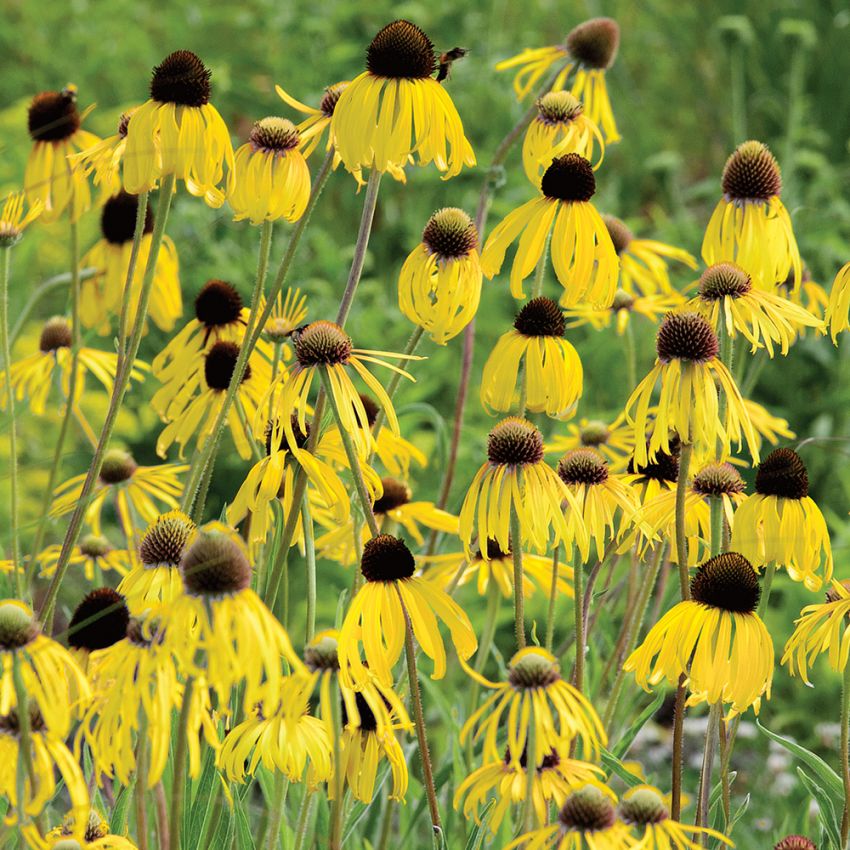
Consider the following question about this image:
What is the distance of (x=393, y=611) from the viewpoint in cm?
153

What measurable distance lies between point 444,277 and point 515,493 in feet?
1.24

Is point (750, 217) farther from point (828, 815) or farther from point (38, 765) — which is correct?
point (38, 765)

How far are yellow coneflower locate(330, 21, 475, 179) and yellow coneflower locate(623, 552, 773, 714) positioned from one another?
62 cm

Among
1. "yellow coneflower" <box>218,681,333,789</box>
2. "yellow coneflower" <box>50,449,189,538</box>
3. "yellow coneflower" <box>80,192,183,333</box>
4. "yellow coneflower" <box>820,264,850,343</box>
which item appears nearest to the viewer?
"yellow coneflower" <box>218,681,333,789</box>

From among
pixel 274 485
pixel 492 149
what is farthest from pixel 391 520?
pixel 492 149

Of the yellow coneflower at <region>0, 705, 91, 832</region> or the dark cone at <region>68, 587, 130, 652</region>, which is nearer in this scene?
the yellow coneflower at <region>0, 705, 91, 832</region>

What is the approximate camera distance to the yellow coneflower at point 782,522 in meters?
1.71

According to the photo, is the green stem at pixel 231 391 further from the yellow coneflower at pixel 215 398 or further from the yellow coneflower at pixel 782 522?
the yellow coneflower at pixel 782 522

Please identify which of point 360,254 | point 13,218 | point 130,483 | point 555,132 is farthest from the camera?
point 130,483

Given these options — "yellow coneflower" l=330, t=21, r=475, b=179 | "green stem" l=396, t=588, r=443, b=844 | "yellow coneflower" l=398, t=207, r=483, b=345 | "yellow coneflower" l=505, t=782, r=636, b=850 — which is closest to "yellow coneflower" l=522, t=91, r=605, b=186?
"yellow coneflower" l=398, t=207, r=483, b=345

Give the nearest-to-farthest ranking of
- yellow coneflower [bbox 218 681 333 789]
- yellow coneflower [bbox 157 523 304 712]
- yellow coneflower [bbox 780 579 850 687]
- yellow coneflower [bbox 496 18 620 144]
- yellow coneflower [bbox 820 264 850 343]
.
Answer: yellow coneflower [bbox 157 523 304 712] < yellow coneflower [bbox 218 681 333 789] < yellow coneflower [bbox 780 579 850 687] < yellow coneflower [bbox 820 264 850 343] < yellow coneflower [bbox 496 18 620 144]

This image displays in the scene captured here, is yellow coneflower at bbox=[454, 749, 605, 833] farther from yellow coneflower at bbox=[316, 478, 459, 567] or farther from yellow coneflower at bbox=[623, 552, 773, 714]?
yellow coneflower at bbox=[316, 478, 459, 567]

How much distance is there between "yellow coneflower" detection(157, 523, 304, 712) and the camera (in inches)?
46.9

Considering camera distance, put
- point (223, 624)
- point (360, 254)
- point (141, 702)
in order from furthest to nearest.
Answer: point (360, 254) → point (141, 702) → point (223, 624)
